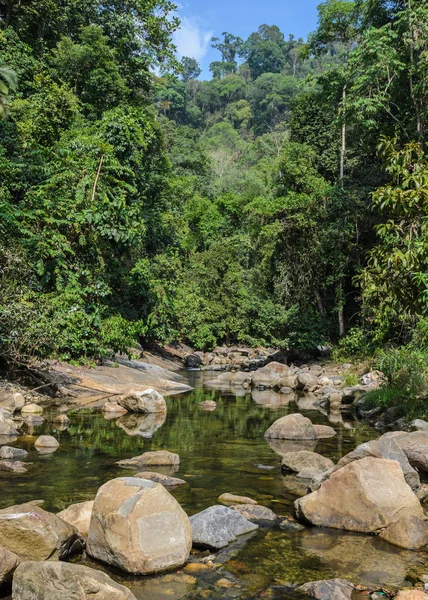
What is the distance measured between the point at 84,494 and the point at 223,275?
29.0 metres

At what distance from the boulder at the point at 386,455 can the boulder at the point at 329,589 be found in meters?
2.37

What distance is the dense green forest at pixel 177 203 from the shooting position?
508 inches

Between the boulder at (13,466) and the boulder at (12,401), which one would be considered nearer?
the boulder at (13,466)

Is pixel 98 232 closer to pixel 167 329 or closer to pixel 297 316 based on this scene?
pixel 167 329

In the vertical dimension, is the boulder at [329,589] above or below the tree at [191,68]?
below

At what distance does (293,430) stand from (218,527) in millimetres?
5181

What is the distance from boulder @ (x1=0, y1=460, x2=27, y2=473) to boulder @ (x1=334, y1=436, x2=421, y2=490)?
398 centimetres

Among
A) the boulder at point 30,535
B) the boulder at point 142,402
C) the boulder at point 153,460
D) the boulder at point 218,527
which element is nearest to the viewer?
the boulder at point 30,535

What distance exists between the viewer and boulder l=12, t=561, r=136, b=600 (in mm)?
3609

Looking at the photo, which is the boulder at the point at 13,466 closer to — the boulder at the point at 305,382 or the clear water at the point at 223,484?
the clear water at the point at 223,484

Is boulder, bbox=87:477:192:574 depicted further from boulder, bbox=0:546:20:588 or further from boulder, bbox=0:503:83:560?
boulder, bbox=0:546:20:588

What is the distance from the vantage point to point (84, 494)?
631 centimetres

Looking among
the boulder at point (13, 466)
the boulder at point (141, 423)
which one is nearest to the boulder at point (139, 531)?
the boulder at point (13, 466)

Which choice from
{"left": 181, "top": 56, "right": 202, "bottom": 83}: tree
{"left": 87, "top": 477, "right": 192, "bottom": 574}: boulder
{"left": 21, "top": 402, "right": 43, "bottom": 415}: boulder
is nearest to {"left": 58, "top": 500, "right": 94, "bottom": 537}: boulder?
{"left": 87, "top": 477, "right": 192, "bottom": 574}: boulder
